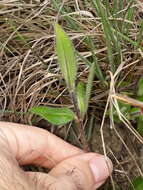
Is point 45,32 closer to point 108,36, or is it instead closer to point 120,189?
point 108,36

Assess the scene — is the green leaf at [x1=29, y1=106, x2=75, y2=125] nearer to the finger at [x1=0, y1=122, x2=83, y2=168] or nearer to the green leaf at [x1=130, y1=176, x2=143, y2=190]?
the finger at [x1=0, y1=122, x2=83, y2=168]

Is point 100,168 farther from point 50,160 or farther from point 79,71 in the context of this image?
point 79,71

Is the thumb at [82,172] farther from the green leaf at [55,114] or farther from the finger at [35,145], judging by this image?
the green leaf at [55,114]

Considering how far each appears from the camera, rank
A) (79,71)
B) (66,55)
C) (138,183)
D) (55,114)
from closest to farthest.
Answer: (66,55), (55,114), (138,183), (79,71)

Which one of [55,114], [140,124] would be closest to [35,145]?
[55,114]

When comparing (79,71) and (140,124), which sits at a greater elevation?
(79,71)

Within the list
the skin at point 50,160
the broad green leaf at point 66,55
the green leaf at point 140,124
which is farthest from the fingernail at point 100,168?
the broad green leaf at point 66,55
